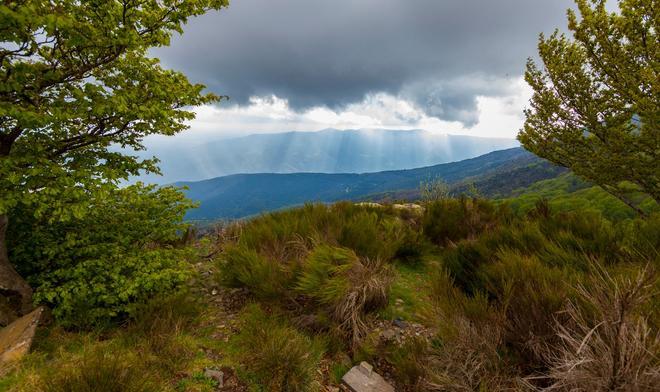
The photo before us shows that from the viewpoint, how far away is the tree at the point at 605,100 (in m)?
7.60

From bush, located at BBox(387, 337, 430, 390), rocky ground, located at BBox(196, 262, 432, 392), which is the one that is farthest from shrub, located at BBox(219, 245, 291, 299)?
bush, located at BBox(387, 337, 430, 390)

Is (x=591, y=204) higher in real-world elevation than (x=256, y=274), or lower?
lower

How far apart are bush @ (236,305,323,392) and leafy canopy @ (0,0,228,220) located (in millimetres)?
2744

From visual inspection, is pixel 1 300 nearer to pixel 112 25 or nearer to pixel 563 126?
pixel 112 25

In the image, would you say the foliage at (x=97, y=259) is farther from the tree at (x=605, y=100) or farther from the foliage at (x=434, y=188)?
the foliage at (x=434, y=188)

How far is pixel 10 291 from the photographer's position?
425 cm

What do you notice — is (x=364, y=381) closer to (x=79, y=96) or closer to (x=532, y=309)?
(x=532, y=309)

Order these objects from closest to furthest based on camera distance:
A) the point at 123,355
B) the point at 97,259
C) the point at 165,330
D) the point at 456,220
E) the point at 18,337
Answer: the point at 123,355
the point at 18,337
the point at 165,330
the point at 97,259
the point at 456,220

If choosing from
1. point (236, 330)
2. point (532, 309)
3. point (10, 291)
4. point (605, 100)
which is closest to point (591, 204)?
point (605, 100)

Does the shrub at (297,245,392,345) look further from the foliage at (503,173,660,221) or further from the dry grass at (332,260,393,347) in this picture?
the foliage at (503,173,660,221)

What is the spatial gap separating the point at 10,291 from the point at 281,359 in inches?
165

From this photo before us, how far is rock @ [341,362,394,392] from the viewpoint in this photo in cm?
319

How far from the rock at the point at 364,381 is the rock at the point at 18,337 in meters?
3.68

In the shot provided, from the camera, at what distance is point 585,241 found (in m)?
4.55
